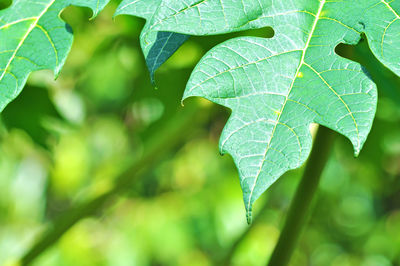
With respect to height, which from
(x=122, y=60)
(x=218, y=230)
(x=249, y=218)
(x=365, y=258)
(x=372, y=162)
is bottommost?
(x=365, y=258)

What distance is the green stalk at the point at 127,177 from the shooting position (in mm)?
1194

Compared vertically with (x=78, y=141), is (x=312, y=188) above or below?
above

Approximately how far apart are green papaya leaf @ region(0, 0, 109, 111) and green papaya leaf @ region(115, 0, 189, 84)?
35 millimetres

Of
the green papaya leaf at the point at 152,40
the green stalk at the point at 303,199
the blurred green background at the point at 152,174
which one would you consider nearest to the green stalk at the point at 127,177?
the blurred green background at the point at 152,174

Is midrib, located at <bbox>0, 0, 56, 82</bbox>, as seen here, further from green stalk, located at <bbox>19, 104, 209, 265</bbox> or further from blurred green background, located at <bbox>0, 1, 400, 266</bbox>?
green stalk, located at <bbox>19, 104, 209, 265</bbox>

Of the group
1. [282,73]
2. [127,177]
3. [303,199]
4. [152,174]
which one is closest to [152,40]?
[282,73]

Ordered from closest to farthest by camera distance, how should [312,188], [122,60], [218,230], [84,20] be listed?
[312,188] → [84,20] → [122,60] → [218,230]

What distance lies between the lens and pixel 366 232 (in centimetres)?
294

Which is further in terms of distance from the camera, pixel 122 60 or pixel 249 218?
pixel 122 60

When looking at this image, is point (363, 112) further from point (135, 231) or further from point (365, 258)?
point (365, 258)

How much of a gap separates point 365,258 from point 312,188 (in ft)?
7.33

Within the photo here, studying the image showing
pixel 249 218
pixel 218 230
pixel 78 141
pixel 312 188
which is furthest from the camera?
pixel 78 141

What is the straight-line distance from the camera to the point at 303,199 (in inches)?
31.7

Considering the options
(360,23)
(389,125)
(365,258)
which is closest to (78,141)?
(389,125)
